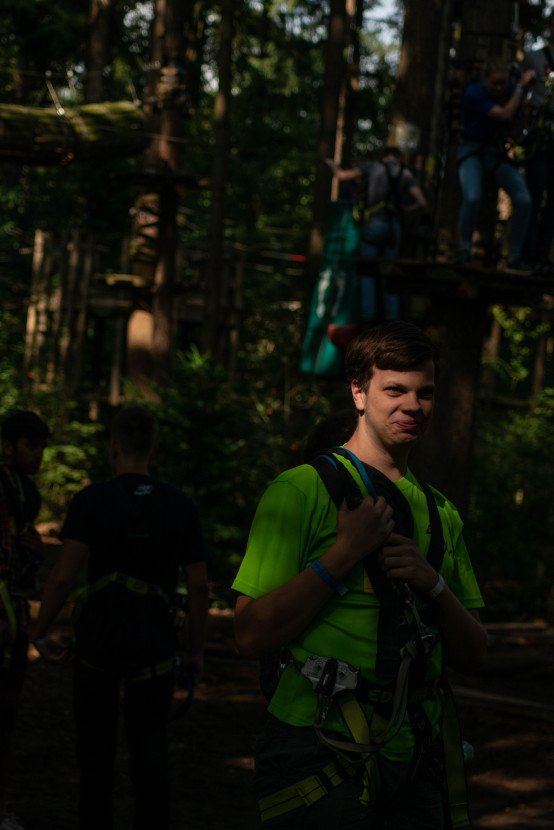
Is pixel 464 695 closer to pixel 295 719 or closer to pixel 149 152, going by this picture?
pixel 295 719

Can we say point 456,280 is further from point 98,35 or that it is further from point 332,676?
point 98,35

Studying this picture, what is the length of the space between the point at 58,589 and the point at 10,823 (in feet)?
5.61

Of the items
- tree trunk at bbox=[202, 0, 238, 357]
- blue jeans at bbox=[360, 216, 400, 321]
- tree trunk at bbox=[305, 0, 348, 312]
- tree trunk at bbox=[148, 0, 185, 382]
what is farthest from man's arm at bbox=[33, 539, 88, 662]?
tree trunk at bbox=[202, 0, 238, 357]

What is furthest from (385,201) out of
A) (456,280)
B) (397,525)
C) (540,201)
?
(397,525)

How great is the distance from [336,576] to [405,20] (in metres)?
9.87

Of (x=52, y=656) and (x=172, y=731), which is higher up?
(x=52, y=656)

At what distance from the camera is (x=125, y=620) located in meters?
4.86

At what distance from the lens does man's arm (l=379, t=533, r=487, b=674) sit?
270 centimetres

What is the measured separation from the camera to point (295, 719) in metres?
2.78

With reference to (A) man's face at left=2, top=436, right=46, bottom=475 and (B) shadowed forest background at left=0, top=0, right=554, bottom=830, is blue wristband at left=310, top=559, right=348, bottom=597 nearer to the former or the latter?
(A) man's face at left=2, top=436, right=46, bottom=475

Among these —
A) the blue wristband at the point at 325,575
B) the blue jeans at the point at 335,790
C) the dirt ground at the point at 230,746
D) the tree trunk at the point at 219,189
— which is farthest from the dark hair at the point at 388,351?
the tree trunk at the point at 219,189

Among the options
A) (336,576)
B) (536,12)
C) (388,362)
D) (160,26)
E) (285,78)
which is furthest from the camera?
(285,78)

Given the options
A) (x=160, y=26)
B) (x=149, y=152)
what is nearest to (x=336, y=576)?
(x=149, y=152)

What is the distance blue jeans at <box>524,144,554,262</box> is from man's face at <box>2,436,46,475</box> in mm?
5155
